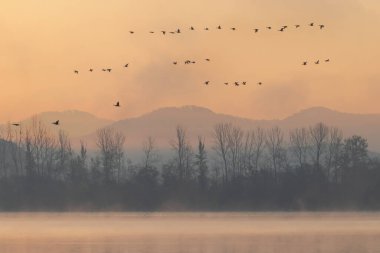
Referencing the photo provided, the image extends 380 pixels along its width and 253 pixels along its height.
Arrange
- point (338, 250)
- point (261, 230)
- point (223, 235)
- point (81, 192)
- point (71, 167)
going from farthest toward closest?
1. point (71, 167)
2. point (81, 192)
3. point (261, 230)
4. point (223, 235)
5. point (338, 250)

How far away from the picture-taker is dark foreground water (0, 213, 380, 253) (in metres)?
54.7

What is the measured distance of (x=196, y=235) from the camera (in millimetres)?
64375

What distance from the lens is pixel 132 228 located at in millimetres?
73000

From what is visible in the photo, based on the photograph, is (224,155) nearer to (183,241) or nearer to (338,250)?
(183,241)

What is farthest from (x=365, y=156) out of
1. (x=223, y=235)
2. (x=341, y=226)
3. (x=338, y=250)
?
(x=338, y=250)

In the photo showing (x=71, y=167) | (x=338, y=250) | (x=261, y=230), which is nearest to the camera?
(x=338, y=250)

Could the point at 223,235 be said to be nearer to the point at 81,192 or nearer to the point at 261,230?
the point at 261,230

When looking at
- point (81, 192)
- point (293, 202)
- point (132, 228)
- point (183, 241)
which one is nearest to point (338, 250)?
point (183, 241)

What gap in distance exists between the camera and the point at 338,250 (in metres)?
52.4

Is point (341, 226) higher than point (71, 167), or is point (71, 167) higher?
point (71, 167)

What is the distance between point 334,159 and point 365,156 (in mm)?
2647

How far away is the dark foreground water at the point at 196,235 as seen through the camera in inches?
2154

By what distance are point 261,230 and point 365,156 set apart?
43623 millimetres

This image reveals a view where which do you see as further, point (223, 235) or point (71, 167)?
point (71, 167)
